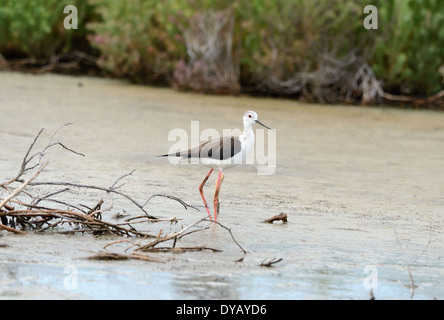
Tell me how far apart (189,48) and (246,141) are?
8934mm

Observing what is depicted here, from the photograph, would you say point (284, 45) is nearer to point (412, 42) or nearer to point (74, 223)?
point (412, 42)

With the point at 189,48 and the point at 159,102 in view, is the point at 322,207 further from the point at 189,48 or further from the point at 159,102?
the point at 189,48

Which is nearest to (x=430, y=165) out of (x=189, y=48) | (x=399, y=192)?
(x=399, y=192)

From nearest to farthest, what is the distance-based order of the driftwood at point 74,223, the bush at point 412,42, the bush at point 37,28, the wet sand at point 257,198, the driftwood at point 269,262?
the wet sand at point 257,198, the driftwood at point 269,262, the driftwood at point 74,223, the bush at point 412,42, the bush at point 37,28

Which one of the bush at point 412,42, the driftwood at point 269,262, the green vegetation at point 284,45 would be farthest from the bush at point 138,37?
the driftwood at point 269,262

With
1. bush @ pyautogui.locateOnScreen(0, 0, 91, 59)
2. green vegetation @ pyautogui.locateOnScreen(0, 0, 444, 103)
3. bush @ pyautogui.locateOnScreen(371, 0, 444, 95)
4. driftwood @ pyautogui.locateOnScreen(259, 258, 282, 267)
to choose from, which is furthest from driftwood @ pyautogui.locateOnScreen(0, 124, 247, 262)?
bush @ pyautogui.locateOnScreen(0, 0, 91, 59)

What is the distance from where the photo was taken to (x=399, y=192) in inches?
317

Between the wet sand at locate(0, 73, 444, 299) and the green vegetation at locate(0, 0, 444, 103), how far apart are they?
668mm

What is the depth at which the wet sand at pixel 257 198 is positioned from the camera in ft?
15.8

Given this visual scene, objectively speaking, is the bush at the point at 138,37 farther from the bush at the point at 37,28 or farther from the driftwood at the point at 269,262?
the driftwood at the point at 269,262

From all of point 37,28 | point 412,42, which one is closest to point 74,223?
point 412,42

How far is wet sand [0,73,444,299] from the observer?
4.82 metres

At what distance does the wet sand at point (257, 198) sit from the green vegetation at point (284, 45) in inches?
26.3
